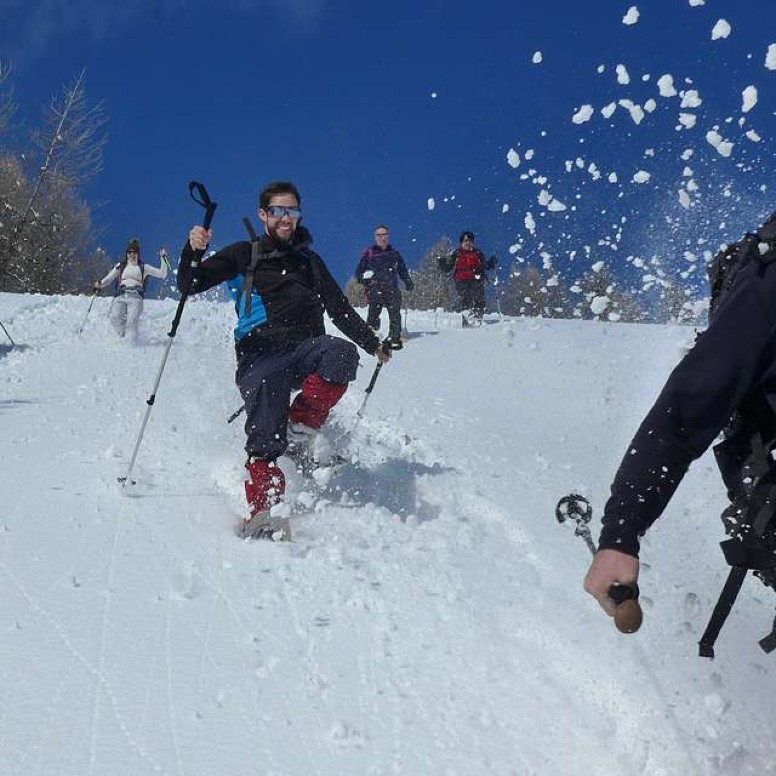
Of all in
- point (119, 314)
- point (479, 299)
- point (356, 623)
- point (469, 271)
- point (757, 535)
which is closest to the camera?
point (757, 535)

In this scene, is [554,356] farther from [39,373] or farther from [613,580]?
[613,580]

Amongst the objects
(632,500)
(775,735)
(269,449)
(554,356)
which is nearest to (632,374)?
(554,356)

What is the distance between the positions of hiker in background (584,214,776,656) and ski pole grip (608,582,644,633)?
0.03 m

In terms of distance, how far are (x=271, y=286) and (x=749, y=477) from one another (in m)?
4.05

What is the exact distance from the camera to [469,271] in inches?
732

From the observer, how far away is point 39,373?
11.1m

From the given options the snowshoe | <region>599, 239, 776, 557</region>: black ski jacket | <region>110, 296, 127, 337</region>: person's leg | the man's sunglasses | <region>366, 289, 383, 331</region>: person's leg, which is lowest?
<region>110, 296, 127, 337</region>: person's leg

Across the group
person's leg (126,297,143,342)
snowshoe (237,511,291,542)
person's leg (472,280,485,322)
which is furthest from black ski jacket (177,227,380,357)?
person's leg (472,280,485,322)

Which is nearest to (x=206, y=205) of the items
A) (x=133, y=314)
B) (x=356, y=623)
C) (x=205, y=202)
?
(x=205, y=202)

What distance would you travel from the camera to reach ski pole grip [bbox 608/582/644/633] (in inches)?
73.7

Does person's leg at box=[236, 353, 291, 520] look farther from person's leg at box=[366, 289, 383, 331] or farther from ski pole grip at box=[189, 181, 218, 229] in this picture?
person's leg at box=[366, 289, 383, 331]

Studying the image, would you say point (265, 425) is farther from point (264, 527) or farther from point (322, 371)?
point (264, 527)

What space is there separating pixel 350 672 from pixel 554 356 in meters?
10.7

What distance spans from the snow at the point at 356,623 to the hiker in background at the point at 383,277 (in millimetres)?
8267
